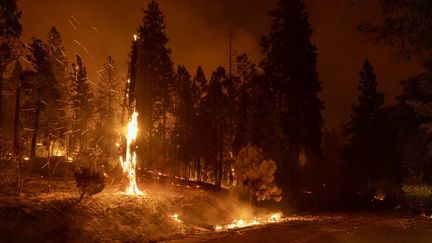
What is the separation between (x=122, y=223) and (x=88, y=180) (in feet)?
7.97

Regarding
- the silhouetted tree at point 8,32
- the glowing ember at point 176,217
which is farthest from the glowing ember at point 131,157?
the silhouetted tree at point 8,32

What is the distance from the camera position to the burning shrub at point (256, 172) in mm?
34906

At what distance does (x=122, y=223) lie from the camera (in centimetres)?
1955

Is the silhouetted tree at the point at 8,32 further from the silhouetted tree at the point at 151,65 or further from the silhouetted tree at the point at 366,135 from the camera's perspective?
the silhouetted tree at the point at 366,135

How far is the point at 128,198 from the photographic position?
22.8 meters

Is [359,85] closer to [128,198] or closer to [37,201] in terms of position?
[128,198]

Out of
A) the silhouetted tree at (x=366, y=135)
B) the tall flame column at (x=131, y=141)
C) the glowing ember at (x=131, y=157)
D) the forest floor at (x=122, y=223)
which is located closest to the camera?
the forest floor at (x=122, y=223)

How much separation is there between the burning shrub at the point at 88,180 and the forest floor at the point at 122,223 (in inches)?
19.4

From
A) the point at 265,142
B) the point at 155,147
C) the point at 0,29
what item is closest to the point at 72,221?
the point at 0,29

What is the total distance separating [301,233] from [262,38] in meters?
30.6

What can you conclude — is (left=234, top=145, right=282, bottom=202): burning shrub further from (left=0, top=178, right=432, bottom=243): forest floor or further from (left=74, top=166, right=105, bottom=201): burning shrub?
(left=74, top=166, right=105, bottom=201): burning shrub

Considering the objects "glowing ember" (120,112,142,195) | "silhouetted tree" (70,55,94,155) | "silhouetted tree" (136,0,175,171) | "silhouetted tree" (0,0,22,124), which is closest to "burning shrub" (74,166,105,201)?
"glowing ember" (120,112,142,195)

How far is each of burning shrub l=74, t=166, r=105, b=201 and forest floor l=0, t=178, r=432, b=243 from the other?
1.61ft

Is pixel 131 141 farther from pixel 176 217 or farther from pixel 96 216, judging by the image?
pixel 96 216
